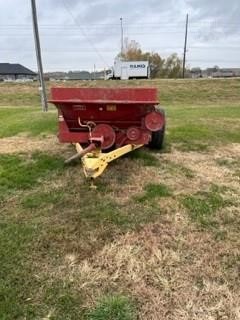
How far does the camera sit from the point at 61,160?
6023 mm

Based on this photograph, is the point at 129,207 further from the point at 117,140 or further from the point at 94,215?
the point at 117,140

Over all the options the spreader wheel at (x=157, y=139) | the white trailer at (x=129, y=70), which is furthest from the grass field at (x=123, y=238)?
the white trailer at (x=129, y=70)

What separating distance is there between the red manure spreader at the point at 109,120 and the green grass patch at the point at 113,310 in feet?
7.21

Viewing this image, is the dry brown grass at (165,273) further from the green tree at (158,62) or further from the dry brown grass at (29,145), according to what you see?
the green tree at (158,62)

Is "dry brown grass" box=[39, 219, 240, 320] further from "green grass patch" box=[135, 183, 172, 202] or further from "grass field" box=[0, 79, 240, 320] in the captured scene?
"green grass patch" box=[135, 183, 172, 202]

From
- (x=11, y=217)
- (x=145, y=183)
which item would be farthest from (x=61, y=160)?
(x=11, y=217)

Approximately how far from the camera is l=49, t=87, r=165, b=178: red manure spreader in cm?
516

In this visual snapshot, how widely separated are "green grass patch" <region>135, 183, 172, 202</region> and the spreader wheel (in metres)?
1.62

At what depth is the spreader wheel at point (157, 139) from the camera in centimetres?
645

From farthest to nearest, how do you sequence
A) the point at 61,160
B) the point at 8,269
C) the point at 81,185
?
1. the point at 61,160
2. the point at 81,185
3. the point at 8,269

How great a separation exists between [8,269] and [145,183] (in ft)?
7.21

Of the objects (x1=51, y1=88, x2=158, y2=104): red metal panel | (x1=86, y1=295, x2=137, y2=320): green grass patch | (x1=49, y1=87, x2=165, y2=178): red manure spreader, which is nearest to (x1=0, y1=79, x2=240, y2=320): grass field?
(x1=86, y1=295, x2=137, y2=320): green grass patch

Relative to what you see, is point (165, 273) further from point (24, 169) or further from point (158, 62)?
point (158, 62)

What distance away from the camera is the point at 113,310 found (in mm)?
2777
